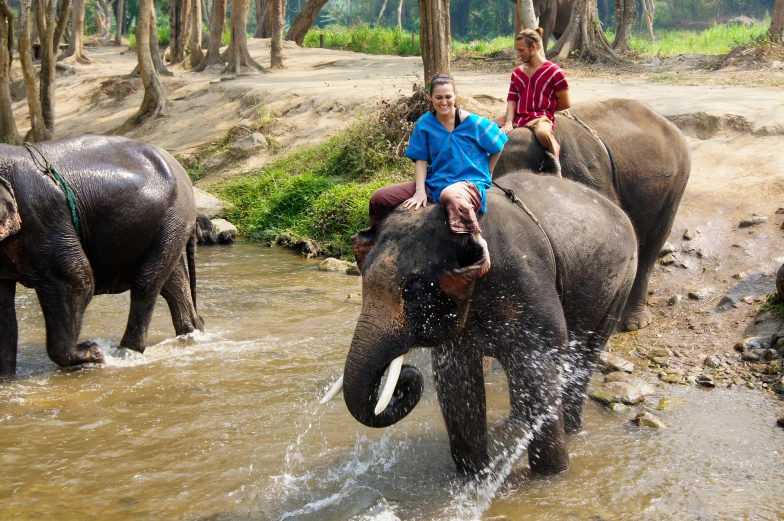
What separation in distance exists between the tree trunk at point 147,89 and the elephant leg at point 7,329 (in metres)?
10.6

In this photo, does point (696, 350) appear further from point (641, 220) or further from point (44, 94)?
point (44, 94)

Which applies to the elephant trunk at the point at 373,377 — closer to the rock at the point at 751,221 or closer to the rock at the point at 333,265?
the rock at the point at 751,221

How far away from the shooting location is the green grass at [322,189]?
9227 mm

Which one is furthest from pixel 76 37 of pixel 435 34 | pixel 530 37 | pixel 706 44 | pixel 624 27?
pixel 530 37

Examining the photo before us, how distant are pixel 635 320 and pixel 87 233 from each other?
3.77 metres

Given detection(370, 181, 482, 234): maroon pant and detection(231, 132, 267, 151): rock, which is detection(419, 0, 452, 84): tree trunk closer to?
detection(231, 132, 267, 151): rock

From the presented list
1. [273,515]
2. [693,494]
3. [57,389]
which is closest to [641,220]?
[693,494]

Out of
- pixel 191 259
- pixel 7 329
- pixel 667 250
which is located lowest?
pixel 667 250

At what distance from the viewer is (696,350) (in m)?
5.56

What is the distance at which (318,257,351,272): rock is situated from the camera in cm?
830

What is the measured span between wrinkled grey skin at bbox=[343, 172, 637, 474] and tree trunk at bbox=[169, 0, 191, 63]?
18384 millimetres

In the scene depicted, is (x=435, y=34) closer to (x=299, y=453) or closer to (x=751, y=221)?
(x=751, y=221)

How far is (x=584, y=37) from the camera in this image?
1697 centimetres

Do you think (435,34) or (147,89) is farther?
(147,89)
